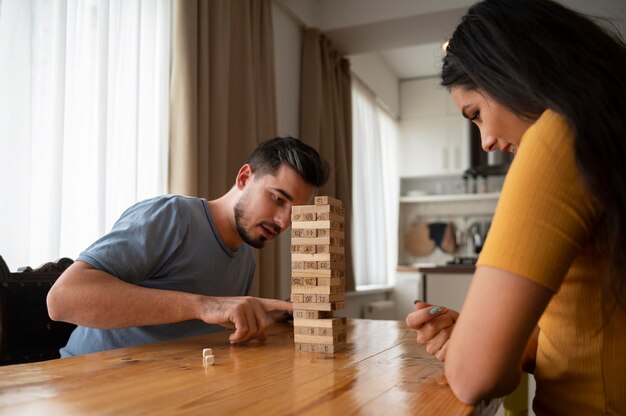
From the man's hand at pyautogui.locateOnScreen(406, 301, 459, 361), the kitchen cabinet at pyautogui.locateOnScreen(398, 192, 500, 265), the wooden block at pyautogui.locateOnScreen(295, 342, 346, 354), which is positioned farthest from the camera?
the kitchen cabinet at pyautogui.locateOnScreen(398, 192, 500, 265)

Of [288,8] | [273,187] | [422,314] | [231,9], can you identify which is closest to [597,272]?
[422,314]

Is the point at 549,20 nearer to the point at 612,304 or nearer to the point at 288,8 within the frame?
the point at 612,304

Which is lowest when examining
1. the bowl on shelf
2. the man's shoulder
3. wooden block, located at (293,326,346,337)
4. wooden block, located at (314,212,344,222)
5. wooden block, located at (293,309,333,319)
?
wooden block, located at (293,326,346,337)

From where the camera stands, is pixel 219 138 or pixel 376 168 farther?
pixel 376 168

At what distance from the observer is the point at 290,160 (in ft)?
6.27

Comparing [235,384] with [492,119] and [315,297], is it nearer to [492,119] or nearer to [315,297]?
[315,297]

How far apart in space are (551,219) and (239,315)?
83 cm

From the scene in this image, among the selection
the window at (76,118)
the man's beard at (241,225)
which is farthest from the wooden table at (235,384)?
the window at (76,118)

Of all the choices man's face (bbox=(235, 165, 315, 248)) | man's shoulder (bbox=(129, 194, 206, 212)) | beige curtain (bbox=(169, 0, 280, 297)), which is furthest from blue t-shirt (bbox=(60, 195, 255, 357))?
beige curtain (bbox=(169, 0, 280, 297))

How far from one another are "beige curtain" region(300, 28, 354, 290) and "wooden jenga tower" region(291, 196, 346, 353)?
8.93 ft

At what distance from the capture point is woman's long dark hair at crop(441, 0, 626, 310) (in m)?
0.77

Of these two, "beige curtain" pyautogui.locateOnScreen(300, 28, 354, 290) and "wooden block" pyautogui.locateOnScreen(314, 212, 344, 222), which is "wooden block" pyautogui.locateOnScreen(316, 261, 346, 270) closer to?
"wooden block" pyautogui.locateOnScreen(314, 212, 344, 222)

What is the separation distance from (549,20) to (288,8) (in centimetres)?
321

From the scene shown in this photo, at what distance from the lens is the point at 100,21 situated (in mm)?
Answer: 2381
